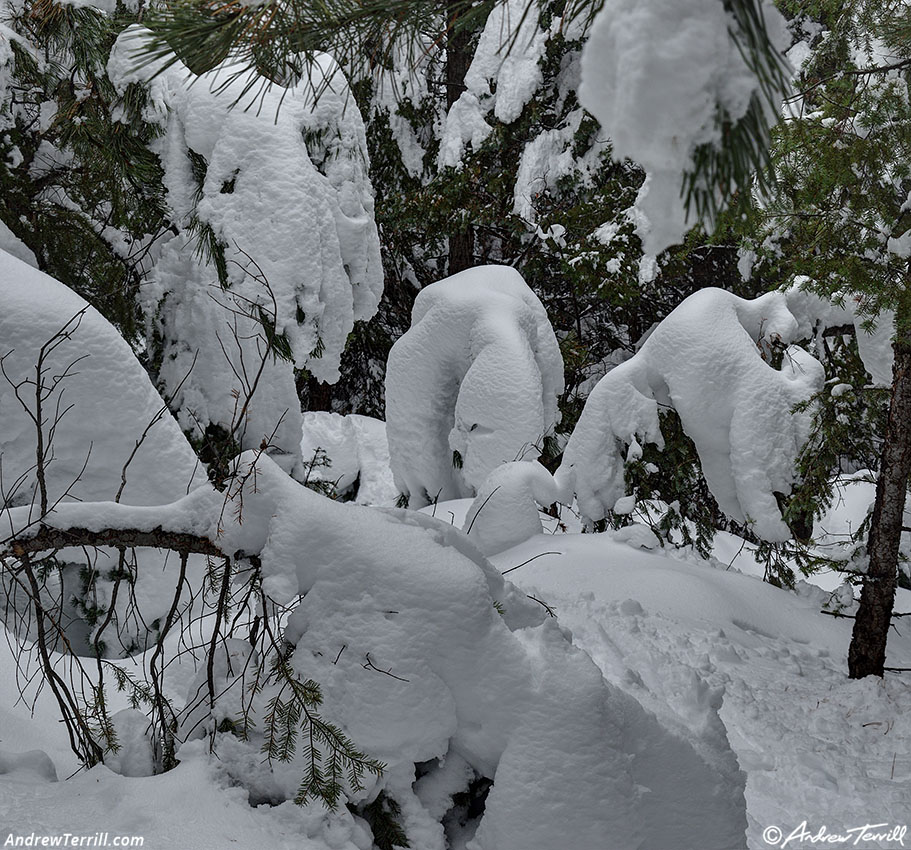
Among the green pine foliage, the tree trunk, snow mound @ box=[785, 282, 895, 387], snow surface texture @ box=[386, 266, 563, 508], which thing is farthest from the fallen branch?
snow surface texture @ box=[386, 266, 563, 508]

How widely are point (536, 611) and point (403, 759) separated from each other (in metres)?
0.78

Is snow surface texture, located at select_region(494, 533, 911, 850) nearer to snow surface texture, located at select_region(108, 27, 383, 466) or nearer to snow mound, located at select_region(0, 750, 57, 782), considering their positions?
snow mound, located at select_region(0, 750, 57, 782)

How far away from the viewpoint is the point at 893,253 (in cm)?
386

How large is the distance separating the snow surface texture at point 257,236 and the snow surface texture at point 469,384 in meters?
1.37

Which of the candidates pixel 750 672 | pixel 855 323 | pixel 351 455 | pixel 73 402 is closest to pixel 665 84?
Result: pixel 73 402

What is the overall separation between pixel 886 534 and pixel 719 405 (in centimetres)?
208

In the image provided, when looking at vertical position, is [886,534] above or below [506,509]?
above

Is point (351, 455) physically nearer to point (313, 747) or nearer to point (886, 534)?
point (886, 534)

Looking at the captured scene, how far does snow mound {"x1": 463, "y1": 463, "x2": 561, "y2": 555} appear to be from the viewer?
701cm

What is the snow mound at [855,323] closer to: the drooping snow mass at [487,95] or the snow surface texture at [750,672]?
the snow surface texture at [750,672]

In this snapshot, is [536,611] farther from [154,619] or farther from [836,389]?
[836,389]

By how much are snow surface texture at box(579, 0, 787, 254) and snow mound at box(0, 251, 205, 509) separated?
297cm

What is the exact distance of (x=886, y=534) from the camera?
15.2ft

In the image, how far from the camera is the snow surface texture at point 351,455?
10.6m
